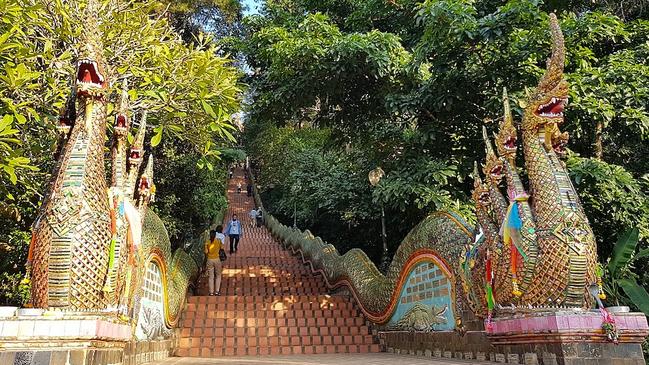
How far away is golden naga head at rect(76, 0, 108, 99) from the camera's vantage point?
454cm

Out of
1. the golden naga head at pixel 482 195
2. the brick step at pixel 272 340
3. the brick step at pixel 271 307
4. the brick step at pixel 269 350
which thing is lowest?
the brick step at pixel 269 350

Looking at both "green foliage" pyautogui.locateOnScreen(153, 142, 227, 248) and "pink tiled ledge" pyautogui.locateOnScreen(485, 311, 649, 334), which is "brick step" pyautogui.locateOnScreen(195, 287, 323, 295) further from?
"pink tiled ledge" pyautogui.locateOnScreen(485, 311, 649, 334)

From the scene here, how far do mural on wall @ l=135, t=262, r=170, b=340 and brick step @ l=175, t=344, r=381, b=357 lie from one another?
79 cm

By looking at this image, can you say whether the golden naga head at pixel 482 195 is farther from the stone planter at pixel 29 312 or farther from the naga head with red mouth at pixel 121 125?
the stone planter at pixel 29 312

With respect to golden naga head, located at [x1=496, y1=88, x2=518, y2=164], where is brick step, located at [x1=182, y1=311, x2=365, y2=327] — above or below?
below

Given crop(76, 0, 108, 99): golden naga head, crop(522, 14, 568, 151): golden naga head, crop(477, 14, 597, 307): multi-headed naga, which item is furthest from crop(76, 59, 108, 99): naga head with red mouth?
crop(522, 14, 568, 151): golden naga head

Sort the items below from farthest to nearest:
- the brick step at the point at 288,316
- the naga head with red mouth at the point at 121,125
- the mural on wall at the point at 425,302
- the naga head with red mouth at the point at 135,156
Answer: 1. the brick step at the point at 288,316
2. the mural on wall at the point at 425,302
3. the naga head with red mouth at the point at 135,156
4. the naga head with red mouth at the point at 121,125

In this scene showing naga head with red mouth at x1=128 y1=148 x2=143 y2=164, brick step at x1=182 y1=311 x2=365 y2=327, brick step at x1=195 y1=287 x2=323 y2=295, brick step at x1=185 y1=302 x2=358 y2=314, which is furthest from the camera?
brick step at x1=195 y1=287 x2=323 y2=295

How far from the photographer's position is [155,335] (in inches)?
270

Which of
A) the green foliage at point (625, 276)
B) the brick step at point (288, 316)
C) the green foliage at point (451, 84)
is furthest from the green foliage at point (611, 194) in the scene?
the brick step at point (288, 316)

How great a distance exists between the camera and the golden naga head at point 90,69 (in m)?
4.54

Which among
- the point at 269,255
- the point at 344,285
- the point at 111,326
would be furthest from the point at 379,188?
the point at 269,255

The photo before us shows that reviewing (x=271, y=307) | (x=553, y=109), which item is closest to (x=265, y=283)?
(x=271, y=307)

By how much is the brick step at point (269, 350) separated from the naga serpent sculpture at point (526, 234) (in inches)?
81.9
